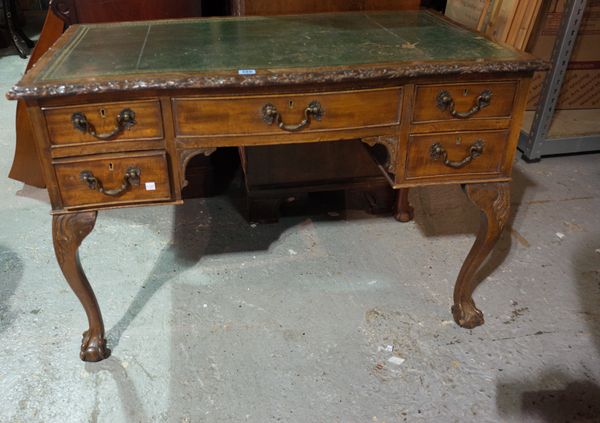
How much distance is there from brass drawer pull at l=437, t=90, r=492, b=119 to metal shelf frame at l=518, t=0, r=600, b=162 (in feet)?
4.87

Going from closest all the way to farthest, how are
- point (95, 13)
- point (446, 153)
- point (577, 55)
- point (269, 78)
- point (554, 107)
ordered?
point (269, 78)
point (446, 153)
point (95, 13)
point (554, 107)
point (577, 55)

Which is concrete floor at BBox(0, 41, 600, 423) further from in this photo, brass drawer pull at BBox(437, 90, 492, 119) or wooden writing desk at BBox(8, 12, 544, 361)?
brass drawer pull at BBox(437, 90, 492, 119)

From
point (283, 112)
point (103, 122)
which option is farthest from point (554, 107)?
point (103, 122)

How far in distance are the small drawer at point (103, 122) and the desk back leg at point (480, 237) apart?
895 mm

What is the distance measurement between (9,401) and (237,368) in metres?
0.64

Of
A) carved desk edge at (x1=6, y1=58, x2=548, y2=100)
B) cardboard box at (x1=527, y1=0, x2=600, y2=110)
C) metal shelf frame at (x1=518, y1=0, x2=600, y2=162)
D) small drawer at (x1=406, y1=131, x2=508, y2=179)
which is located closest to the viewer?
carved desk edge at (x1=6, y1=58, x2=548, y2=100)

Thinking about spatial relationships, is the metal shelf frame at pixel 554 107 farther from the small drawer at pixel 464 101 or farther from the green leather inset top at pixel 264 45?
the small drawer at pixel 464 101

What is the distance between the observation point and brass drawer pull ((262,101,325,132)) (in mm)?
1336

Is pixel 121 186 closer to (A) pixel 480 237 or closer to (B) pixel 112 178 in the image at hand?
(B) pixel 112 178

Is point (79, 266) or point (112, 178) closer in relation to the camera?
point (112, 178)

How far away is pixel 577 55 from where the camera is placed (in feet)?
9.81

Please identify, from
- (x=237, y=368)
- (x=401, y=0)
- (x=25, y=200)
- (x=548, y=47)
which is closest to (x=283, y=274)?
(x=237, y=368)

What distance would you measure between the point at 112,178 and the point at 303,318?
2.62 feet

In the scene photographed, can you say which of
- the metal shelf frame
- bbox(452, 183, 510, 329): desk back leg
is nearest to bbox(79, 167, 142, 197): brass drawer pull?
bbox(452, 183, 510, 329): desk back leg
